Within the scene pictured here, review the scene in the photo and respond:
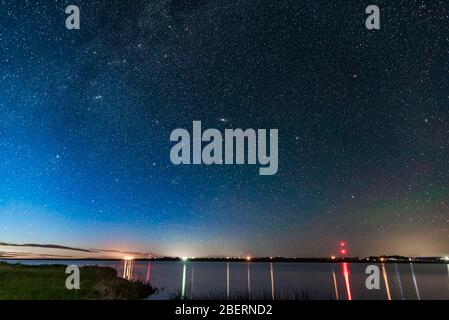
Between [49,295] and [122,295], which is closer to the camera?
[49,295]

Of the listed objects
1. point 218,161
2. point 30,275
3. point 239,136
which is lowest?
point 30,275

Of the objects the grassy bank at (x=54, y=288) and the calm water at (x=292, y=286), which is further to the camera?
the calm water at (x=292, y=286)

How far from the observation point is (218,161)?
17.7 m

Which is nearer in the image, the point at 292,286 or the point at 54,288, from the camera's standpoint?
the point at 54,288

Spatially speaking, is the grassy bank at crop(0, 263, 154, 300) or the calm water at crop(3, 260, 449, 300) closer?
the grassy bank at crop(0, 263, 154, 300)
